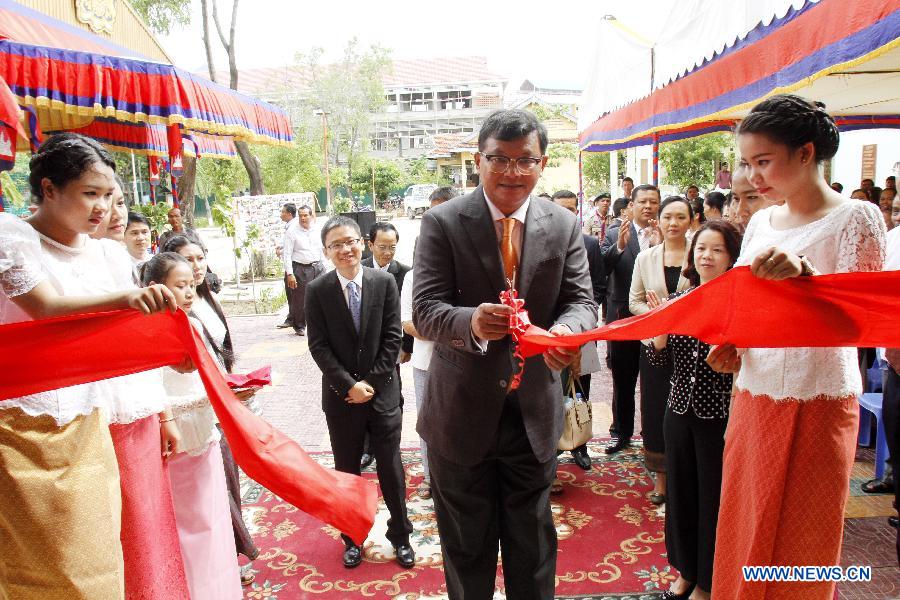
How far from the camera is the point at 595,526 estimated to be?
3.69m

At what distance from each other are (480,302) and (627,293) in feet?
9.40

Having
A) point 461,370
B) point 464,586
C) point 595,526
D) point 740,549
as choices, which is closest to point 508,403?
point 461,370

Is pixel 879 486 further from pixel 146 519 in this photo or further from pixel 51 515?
pixel 51 515

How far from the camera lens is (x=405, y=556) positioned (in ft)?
11.1

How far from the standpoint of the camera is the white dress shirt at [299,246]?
364 inches

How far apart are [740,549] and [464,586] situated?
1.04 metres

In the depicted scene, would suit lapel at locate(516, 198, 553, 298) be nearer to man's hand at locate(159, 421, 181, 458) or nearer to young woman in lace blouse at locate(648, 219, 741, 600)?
young woman in lace blouse at locate(648, 219, 741, 600)

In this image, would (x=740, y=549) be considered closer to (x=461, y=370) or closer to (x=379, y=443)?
(x=461, y=370)

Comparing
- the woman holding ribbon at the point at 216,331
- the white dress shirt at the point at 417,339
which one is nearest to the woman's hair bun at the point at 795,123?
the white dress shirt at the point at 417,339

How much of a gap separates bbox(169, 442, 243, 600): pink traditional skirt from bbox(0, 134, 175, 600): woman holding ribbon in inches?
22.2

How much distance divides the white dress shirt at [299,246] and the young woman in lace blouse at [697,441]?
708cm

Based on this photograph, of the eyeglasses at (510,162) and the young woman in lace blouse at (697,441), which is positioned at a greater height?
the eyeglasses at (510,162)

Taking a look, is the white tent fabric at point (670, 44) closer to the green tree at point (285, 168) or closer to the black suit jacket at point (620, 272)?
the black suit jacket at point (620, 272)

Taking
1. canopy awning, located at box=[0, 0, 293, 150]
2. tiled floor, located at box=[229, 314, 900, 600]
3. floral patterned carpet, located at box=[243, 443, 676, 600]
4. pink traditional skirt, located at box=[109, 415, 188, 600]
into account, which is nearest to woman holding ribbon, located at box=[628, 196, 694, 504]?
floral patterned carpet, located at box=[243, 443, 676, 600]
